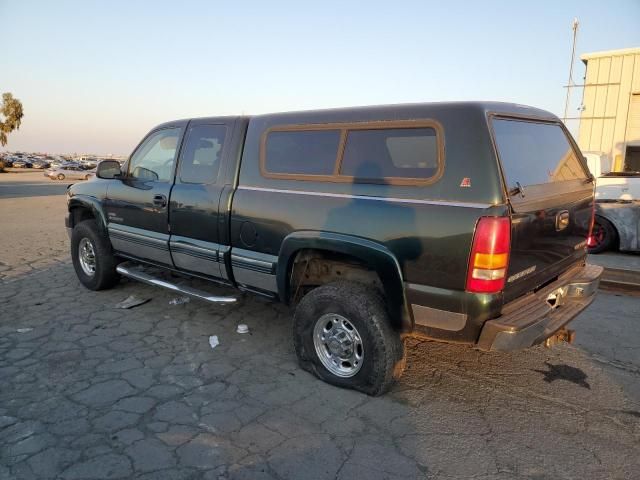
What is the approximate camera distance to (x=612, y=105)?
19.3 meters

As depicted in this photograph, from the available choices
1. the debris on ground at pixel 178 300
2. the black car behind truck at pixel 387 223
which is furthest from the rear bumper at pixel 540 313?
the debris on ground at pixel 178 300

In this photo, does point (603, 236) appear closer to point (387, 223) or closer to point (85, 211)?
point (387, 223)

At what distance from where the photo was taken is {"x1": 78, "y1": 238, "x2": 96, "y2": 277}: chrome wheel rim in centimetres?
571

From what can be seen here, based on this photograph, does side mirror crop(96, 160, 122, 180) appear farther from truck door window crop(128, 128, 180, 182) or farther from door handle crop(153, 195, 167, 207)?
door handle crop(153, 195, 167, 207)

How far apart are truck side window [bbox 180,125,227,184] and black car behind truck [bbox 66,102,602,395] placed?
0.02 meters

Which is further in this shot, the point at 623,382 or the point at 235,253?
the point at 235,253

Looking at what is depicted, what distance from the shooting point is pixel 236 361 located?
389 centimetres

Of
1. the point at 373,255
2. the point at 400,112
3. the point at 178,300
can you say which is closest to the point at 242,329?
the point at 178,300

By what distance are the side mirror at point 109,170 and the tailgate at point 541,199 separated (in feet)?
13.0

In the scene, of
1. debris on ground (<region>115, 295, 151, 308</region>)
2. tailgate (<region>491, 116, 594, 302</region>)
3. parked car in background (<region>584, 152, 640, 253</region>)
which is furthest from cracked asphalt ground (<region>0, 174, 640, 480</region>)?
parked car in background (<region>584, 152, 640, 253</region>)

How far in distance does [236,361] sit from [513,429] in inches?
84.0

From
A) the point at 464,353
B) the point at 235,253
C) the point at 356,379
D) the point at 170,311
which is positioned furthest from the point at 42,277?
the point at 464,353

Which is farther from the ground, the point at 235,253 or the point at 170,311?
the point at 235,253

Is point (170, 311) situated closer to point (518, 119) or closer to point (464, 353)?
point (464, 353)
